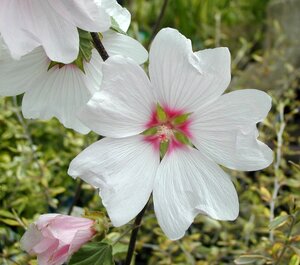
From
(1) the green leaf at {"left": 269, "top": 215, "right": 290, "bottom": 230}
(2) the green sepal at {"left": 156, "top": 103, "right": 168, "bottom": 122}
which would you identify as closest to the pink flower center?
(2) the green sepal at {"left": 156, "top": 103, "right": 168, "bottom": 122}

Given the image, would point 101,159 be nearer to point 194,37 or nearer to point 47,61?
point 47,61

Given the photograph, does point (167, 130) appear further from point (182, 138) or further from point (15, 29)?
point (15, 29)

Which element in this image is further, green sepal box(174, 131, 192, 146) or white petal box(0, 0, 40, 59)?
green sepal box(174, 131, 192, 146)

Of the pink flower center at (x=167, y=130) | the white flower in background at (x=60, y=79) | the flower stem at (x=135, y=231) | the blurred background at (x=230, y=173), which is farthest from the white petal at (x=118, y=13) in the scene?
the blurred background at (x=230, y=173)

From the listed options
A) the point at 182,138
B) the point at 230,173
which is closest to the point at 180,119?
the point at 182,138

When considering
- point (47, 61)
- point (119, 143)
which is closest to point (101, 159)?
point (119, 143)

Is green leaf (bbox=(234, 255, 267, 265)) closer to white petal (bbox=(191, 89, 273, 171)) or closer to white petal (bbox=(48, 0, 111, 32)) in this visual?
white petal (bbox=(191, 89, 273, 171))
